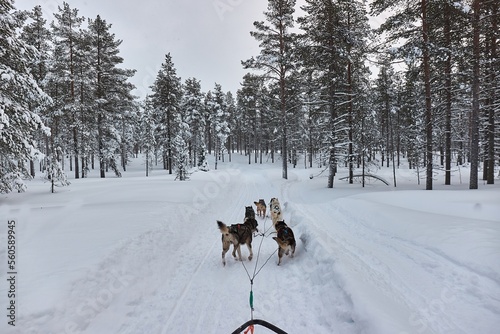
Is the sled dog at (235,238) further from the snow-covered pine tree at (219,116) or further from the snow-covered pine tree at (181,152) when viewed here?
the snow-covered pine tree at (219,116)

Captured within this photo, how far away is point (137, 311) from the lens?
446cm

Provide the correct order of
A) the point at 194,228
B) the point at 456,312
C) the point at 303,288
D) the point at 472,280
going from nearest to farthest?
the point at 456,312
the point at 472,280
the point at 303,288
the point at 194,228

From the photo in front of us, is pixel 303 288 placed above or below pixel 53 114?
below

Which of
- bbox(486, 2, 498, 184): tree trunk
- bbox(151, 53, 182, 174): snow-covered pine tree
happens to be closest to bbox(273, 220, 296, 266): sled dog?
bbox(486, 2, 498, 184): tree trunk

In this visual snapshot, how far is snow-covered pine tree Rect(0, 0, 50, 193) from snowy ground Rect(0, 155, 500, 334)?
114 inches

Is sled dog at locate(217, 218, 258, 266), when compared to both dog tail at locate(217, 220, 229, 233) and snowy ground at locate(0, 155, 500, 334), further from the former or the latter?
snowy ground at locate(0, 155, 500, 334)

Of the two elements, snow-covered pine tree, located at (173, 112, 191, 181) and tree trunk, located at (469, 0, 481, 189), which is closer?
tree trunk, located at (469, 0, 481, 189)

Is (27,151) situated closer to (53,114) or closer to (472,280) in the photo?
(53,114)

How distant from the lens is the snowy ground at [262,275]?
3.90 m

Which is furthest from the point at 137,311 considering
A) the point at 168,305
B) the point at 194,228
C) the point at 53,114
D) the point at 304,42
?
the point at 53,114

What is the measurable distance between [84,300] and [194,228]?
544 cm

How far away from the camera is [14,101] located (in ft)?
35.7

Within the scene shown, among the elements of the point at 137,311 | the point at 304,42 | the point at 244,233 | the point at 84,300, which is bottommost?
the point at 137,311

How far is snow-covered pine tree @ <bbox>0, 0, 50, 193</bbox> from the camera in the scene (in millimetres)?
10062
